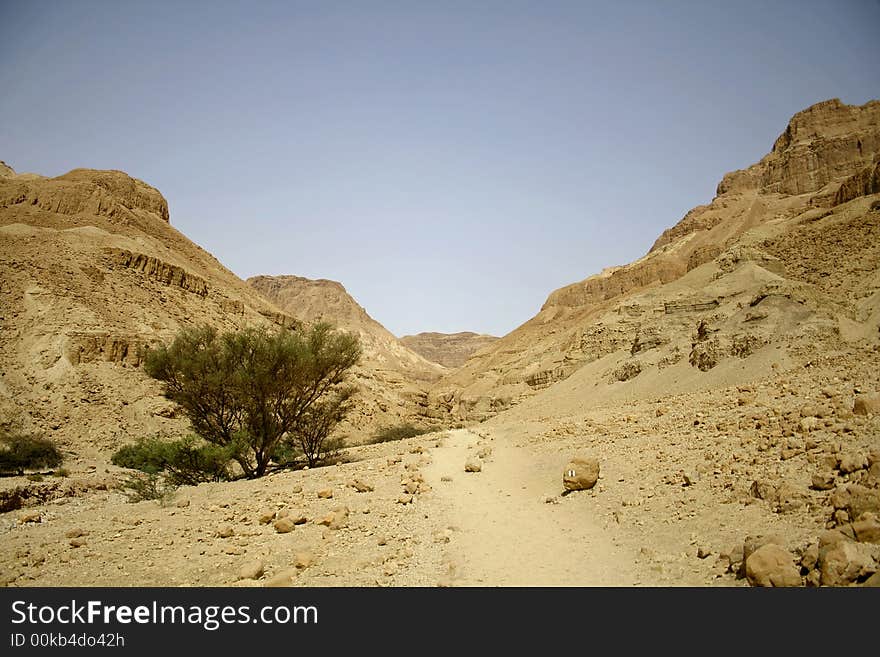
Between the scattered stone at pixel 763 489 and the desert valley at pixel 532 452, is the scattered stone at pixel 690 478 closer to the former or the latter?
the desert valley at pixel 532 452

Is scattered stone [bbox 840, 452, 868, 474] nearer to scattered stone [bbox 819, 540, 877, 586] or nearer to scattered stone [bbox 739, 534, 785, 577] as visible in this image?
scattered stone [bbox 739, 534, 785, 577]

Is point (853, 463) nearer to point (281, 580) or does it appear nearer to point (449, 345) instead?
point (281, 580)

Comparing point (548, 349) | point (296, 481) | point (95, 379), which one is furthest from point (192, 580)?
point (548, 349)

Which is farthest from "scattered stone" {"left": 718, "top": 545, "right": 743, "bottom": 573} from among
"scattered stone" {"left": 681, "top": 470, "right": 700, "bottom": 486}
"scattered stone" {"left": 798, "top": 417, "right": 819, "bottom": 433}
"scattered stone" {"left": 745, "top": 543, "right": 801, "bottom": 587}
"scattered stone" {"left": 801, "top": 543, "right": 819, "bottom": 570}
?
"scattered stone" {"left": 798, "top": 417, "right": 819, "bottom": 433}

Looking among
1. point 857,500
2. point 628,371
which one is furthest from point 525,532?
point 628,371

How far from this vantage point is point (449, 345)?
190 m

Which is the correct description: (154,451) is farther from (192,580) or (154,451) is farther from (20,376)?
(20,376)

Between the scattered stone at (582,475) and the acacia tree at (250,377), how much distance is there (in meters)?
11.1

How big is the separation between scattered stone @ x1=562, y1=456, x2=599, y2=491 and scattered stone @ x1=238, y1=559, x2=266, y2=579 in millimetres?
5627

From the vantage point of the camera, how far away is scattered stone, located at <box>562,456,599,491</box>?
923 centimetres

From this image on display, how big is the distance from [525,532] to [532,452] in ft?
22.5

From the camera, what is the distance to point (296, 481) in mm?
12414

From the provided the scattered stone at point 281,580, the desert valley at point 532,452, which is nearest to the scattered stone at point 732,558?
the desert valley at point 532,452

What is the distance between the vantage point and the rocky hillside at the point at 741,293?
1988 centimetres
